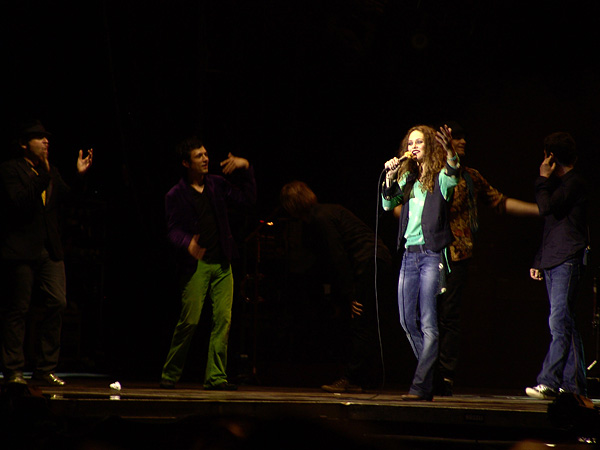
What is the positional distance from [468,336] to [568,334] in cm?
232

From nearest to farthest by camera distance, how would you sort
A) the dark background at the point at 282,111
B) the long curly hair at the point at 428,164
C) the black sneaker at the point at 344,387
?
1. the long curly hair at the point at 428,164
2. the black sneaker at the point at 344,387
3. the dark background at the point at 282,111

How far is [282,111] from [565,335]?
4.29 meters

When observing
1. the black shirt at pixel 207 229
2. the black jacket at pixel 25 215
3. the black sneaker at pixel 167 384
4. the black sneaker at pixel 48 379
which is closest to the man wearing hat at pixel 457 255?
the black shirt at pixel 207 229

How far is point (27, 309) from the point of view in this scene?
19.8 feet

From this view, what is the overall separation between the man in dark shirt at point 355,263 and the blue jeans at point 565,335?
4.66 feet

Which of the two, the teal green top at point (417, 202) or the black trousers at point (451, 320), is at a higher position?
the teal green top at point (417, 202)

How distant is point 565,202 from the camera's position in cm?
575

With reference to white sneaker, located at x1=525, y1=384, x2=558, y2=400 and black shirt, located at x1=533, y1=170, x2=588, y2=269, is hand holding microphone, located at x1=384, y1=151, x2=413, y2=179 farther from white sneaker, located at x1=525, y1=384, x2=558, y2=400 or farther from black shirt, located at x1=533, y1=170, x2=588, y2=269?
white sneaker, located at x1=525, y1=384, x2=558, y2=400

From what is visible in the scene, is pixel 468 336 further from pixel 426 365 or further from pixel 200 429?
pixel 200 429

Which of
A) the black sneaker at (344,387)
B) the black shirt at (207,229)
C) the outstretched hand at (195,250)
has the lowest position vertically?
the black sneaker at (344,387)

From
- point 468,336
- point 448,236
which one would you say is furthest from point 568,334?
point 468,336

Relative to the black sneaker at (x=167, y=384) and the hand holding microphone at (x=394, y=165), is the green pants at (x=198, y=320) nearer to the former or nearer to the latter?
the black sneaker at (x=167, y=384)

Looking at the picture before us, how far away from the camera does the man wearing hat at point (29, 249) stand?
5.92 metres

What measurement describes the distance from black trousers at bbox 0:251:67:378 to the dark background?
166 centimetres
